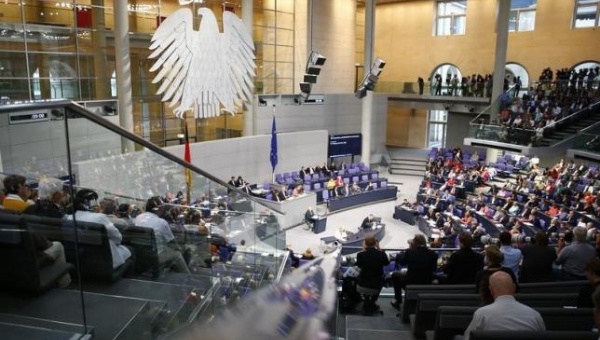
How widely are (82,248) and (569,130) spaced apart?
747 inches

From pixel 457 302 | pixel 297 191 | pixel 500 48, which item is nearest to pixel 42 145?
pixel 457 302

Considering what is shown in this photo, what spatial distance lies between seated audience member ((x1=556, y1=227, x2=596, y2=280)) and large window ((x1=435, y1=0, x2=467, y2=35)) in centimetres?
2390

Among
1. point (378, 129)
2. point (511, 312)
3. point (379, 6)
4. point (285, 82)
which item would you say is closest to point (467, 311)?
point (511, 312)

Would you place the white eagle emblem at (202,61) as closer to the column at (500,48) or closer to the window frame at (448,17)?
the column at (500,48)

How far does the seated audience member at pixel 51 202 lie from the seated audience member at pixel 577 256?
19.2ft

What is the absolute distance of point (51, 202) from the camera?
2645 mm

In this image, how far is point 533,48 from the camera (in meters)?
24.8

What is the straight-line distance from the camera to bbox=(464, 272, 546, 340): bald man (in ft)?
10.0

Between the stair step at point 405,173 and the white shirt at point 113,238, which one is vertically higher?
the white shirt at point 113,238

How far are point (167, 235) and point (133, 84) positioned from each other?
586 inches

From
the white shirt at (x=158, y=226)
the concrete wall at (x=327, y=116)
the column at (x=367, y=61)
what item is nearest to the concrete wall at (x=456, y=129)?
the concrete wall at (x=327, y=116)

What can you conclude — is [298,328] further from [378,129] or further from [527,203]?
[378,129]

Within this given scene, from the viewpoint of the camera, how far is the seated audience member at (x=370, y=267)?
6023 mm

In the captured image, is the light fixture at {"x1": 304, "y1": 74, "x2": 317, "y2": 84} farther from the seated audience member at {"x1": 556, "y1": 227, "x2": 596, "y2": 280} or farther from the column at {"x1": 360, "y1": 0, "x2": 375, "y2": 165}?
the seated audience member at {"x1": 556, "y1": 227, "x2": 596, "y2": 280}
